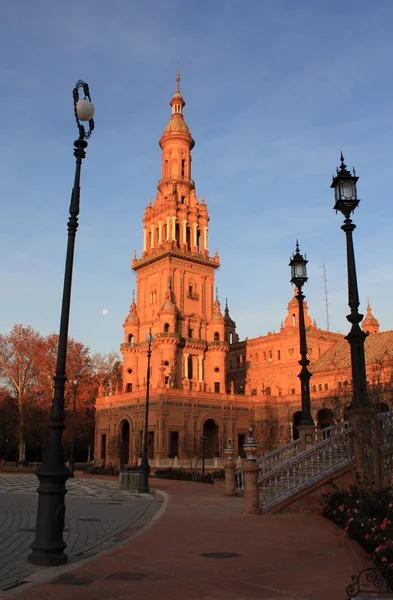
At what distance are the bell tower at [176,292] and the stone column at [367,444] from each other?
5222 centimetres

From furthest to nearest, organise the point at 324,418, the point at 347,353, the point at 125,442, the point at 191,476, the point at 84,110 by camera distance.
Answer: the point at 347,353, the point at 324,418, the point at 125,442, the point at 191,476, the point at 84,110

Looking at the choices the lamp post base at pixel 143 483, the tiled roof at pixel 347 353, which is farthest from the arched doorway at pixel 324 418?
the lamp post base at pixel 143 483

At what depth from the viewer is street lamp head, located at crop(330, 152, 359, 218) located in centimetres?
1673

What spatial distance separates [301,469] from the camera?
670 inches

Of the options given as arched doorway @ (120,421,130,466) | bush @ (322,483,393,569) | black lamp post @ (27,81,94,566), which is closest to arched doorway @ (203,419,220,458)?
arched doorway @ (120,421,130,466)

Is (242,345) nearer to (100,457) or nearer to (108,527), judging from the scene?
(100,457)

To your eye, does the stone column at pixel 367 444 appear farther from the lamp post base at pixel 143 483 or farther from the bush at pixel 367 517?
the lamp post base at pixel 143 483

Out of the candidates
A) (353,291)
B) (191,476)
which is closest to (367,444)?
(353,291)

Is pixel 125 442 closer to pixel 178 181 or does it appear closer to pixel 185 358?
pixel 185 358

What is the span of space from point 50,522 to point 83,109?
25.4 ft

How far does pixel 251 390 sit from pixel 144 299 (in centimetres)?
2083

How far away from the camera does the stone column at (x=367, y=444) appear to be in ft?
49.2

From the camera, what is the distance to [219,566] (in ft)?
28.7

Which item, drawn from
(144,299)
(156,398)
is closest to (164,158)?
(144,299)
